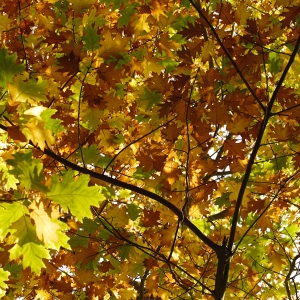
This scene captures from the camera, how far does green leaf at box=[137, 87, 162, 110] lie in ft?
8.02

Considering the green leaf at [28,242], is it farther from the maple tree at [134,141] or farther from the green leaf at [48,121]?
the green leaf at [48,121]

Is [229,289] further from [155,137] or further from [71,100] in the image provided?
[71,100]

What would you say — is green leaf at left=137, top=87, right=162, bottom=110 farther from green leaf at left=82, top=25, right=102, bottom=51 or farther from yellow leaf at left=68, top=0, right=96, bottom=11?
yellow leaf at left=68, top=0, right=96, bottom=11

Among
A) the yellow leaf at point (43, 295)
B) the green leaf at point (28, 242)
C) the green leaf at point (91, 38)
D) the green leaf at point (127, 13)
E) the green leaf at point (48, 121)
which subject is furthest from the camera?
the yellow leaf at point (43, 295)

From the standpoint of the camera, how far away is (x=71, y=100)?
9.94ft

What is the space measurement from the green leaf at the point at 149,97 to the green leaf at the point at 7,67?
3.66 ft

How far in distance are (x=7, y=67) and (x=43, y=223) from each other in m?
0.62

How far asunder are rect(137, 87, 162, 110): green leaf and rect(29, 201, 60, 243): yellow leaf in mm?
1283

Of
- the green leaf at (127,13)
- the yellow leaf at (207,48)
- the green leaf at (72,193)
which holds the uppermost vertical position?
the green leaf at (127,13)

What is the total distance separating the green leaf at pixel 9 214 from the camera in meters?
Answer: 1.33

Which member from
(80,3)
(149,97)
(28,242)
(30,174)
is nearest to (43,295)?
(149,97)

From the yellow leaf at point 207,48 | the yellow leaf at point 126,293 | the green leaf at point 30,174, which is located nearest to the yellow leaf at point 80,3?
the yellow leaf at point 207,48

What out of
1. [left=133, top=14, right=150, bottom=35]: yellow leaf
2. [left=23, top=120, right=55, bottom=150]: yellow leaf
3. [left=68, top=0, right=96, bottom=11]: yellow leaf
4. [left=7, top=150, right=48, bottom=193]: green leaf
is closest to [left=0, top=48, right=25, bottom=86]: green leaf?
[left=23, top=120, right=55, bottom=150]: yellow leaf

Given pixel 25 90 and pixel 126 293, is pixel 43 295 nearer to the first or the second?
pixel 126 293
